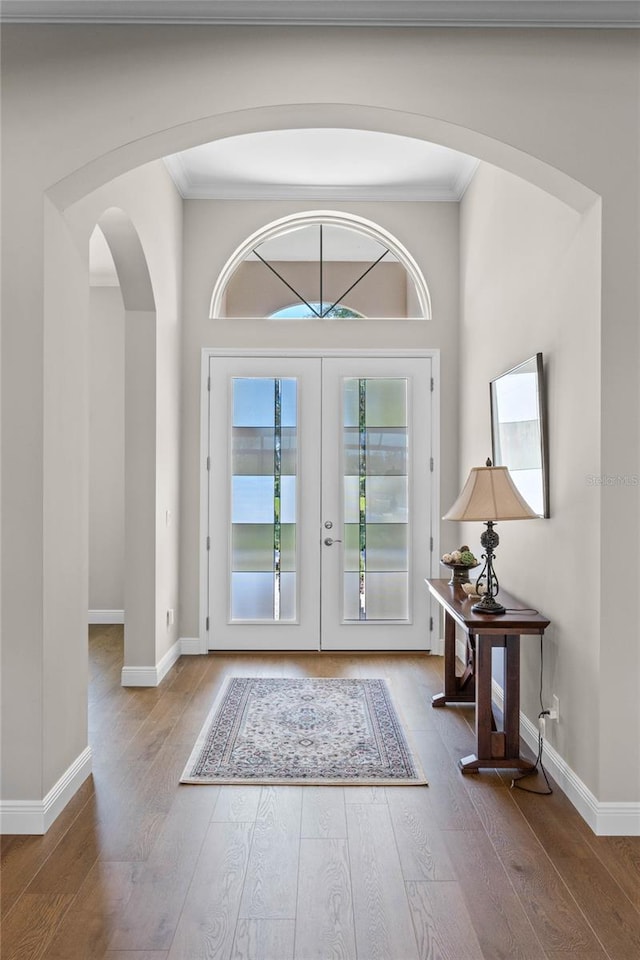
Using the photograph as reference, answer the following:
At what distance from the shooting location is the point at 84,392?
10.4 feet

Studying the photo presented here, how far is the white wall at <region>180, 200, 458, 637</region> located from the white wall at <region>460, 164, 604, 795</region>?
91cm

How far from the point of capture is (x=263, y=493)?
209 inches

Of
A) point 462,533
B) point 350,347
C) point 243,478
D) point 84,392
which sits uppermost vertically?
point 350,347

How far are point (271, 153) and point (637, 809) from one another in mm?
4116

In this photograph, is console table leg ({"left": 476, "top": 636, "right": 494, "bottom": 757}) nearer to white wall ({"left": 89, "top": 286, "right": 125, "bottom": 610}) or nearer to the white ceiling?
the white ceiling

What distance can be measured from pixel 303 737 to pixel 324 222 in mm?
3638

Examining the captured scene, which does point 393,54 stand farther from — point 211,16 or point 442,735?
point 442,735

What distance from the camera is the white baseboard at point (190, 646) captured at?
525 cm

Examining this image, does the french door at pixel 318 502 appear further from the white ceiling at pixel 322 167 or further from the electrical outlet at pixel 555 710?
the electrical outlet at pixel 555 710

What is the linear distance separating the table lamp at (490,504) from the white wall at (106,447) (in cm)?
421

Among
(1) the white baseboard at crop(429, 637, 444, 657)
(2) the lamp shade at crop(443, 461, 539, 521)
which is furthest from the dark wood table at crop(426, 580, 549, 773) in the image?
(1) the white baseboard at crop(429, 637, 444, 657)

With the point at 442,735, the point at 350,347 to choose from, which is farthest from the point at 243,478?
the point at 442,735

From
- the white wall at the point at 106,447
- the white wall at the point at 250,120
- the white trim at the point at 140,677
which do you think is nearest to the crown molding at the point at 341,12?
the white wall at the point at 250,120

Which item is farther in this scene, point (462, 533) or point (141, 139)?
point (462, 533)
